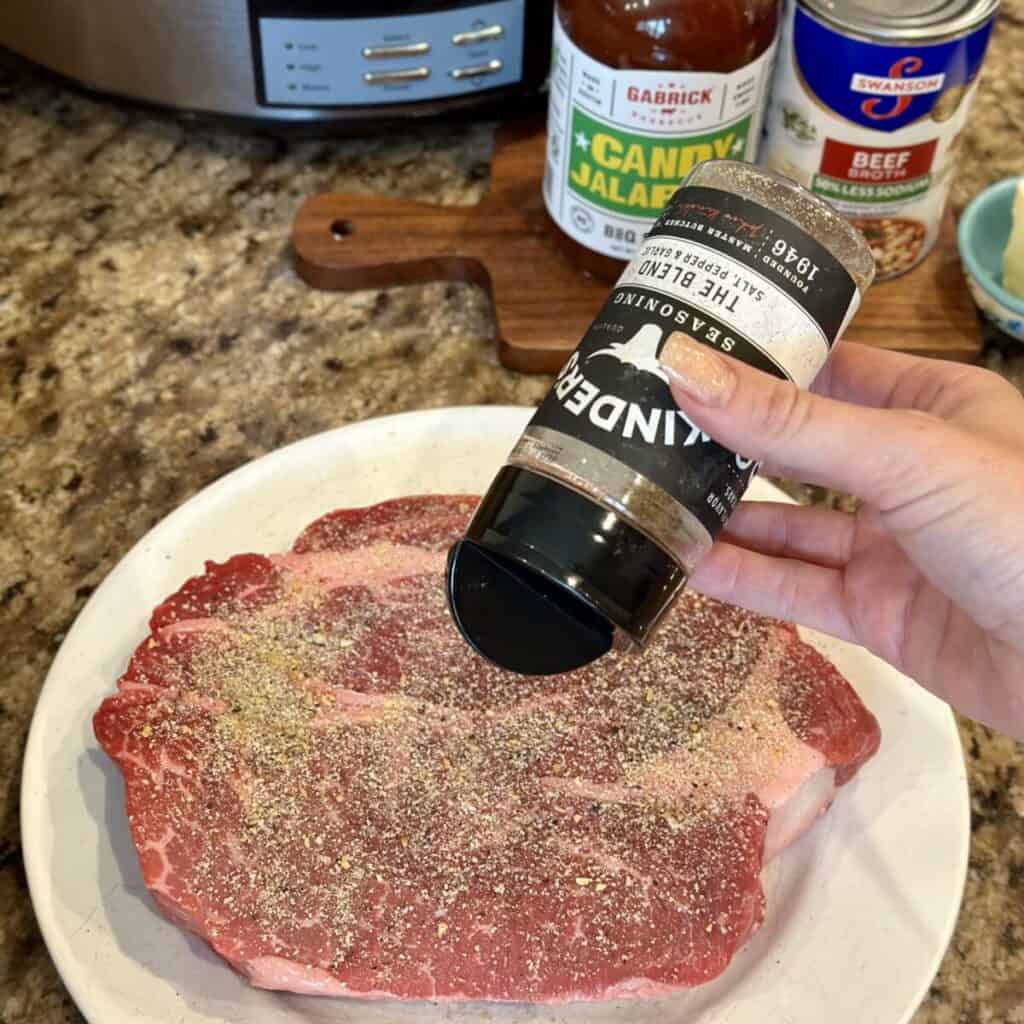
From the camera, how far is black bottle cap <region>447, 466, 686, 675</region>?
0.69 m

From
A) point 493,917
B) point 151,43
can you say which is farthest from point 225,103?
point 493,917

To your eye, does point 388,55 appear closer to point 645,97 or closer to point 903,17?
point 645,97

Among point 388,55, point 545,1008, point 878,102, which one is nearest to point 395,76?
point 388,55

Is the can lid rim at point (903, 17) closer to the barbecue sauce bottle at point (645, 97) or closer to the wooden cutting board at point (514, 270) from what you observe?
the barbecue sauce bottle at point (645, 97)

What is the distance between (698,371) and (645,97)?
47cm

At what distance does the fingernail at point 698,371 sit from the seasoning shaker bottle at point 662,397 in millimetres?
17

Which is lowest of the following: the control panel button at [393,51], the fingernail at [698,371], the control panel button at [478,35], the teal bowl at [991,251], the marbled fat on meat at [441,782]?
the marbled fat on meat at [441,782]

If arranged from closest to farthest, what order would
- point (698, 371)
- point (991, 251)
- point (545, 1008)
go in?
point (698, 371), point (545, 1008), point (991, 251)

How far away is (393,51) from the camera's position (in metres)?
1.20

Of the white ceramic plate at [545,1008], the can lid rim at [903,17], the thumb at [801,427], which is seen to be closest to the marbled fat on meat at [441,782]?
the white ceramic plate at [545,1008]

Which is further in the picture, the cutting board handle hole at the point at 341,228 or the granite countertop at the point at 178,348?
the cutting board handle hole at the point at 341,228

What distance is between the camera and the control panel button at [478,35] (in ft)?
3.95

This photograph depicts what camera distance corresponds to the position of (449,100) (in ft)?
4.17

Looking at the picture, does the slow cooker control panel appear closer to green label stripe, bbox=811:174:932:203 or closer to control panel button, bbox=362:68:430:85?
control panel button, bbox=362:68:430:85
